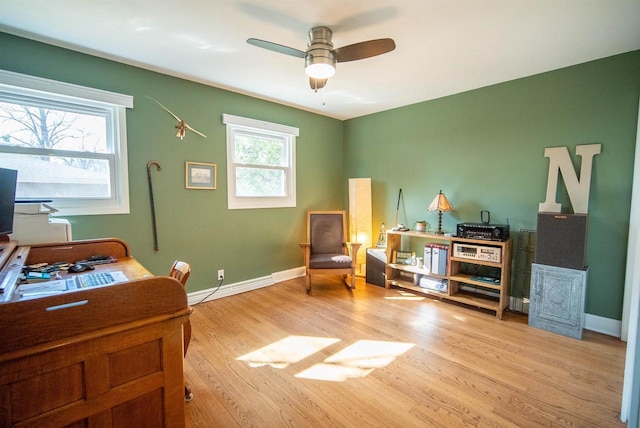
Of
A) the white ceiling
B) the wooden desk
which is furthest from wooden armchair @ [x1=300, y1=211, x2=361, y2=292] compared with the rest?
the wooden desk

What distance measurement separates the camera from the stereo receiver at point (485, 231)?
9.67ft

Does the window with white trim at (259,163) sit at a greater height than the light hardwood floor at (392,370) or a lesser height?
greater

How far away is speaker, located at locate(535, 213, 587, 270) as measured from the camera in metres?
2.46

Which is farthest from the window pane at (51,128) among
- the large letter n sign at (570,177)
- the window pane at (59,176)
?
the large letter n sign at (570,177)

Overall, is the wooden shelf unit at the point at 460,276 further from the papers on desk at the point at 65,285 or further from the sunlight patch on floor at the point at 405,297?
the papers on desk at the point at 65,285

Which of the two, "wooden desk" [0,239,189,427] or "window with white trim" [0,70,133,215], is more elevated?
"window with white trim" [0,70,133,215]

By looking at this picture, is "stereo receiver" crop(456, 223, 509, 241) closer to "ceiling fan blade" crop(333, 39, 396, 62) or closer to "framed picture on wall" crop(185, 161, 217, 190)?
"ceiling fan blade" crop(333, 39, 396, 62)

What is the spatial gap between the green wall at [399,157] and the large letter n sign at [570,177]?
0.25ft

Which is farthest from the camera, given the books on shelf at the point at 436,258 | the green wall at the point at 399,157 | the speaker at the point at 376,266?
the speaker at the point at 376,266

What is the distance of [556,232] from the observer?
258 cm

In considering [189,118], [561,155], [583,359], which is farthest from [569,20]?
[189,118]

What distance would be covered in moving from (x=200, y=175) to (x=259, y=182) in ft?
2.73

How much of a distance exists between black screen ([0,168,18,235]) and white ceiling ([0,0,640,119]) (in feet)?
3.95

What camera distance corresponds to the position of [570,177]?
2.74m
